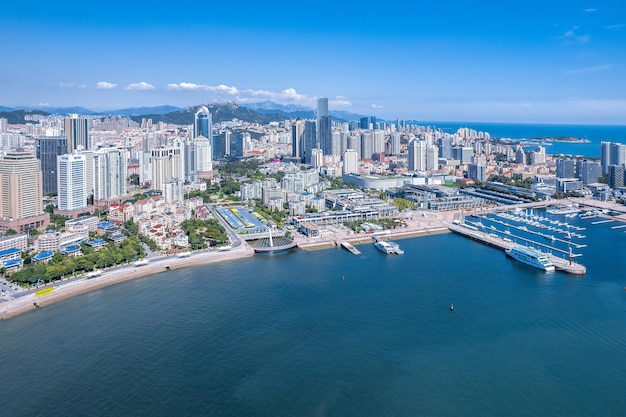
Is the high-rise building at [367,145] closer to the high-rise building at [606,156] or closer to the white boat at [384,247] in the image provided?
the high-rise building at [606,156]

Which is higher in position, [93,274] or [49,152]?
[49,152]

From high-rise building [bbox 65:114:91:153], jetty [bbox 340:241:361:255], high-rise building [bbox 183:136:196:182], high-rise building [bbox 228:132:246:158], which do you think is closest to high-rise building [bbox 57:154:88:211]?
high-rise building [bbox 65:114:91:153]

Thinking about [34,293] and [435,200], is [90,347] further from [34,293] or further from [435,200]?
[435,200]

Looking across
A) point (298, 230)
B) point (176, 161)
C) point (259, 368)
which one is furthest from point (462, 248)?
point (176, 161)

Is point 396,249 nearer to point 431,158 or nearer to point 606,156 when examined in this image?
point 431,158

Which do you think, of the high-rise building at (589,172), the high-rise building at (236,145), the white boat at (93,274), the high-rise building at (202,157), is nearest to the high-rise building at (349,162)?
the high-rise building at (202,157)

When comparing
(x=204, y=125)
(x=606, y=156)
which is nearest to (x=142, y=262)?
(x=204, y=125)

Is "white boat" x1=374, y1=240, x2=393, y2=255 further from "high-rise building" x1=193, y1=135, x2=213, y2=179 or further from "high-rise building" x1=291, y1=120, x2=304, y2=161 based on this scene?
"high-rise building" x1=291, y1=120, x2=304, y2=161
